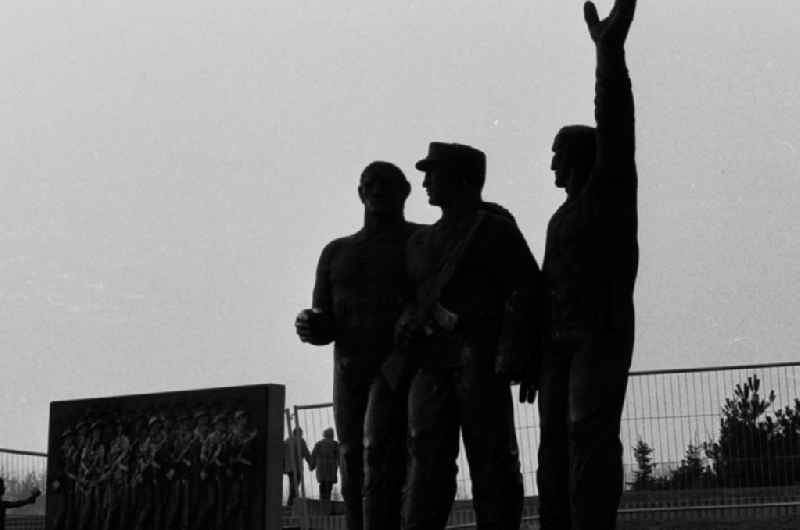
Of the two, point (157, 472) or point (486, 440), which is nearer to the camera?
point (486, 440)

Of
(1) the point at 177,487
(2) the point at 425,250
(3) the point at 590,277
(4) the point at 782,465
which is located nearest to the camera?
(3) the point at 590,277

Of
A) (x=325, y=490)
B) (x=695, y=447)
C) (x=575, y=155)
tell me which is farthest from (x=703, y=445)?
(x=575, y=155)

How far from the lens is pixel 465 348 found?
32.3 feet

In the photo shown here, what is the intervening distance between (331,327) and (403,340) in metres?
1.10

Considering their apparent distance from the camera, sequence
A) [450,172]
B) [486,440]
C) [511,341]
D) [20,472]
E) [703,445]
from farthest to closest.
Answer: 1. [20,472]
2. [703,445]
3. [450,172]
4. [486,440]
5. [511,341]

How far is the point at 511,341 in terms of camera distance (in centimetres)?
966

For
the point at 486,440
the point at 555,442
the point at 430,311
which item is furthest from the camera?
the point at 430,311

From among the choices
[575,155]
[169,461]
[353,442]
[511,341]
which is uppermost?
[575,155]

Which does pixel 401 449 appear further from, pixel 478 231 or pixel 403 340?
pixel 478 231

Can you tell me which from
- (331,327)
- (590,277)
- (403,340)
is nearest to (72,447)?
(331,327)

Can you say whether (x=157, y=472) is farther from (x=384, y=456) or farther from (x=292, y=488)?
(x=292, y=488)

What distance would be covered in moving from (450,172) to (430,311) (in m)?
0.88

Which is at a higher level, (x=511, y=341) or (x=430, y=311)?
(x=430, y=311)

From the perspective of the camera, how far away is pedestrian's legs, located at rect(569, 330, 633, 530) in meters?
9.20
